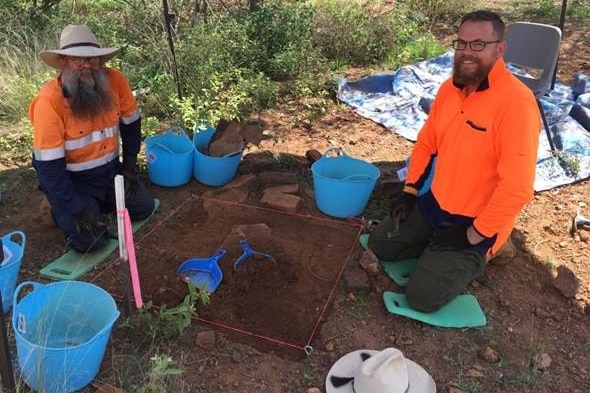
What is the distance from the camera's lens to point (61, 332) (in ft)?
9.66

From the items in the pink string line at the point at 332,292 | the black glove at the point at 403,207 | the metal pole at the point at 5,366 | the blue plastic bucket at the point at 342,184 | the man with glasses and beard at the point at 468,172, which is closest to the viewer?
the metal pole at the point at 5,366

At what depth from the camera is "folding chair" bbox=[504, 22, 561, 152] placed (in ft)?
16.5

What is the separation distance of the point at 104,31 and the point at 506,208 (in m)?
5.80

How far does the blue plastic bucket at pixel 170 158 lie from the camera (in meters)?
4.46

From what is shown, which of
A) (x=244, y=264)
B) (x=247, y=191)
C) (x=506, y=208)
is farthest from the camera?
(x=247, y=191)

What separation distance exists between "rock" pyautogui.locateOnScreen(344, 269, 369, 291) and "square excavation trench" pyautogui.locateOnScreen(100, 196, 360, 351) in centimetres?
8

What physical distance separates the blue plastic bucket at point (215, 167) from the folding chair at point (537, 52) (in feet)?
9.22

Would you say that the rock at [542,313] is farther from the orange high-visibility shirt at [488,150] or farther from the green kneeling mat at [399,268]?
the green kneeling mat at [399,268]

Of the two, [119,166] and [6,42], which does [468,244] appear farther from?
[6,42]

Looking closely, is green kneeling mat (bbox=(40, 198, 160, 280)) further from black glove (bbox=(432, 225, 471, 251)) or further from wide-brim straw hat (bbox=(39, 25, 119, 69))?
black glove (bbox=(432, 225, 471, 251))

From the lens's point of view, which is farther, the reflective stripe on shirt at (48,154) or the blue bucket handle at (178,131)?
the blue bucket handle at (178,131)

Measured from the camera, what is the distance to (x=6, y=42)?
6.38 metres

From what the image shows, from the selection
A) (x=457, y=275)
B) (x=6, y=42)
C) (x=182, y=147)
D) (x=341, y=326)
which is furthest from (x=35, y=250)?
(x=6, y=42)

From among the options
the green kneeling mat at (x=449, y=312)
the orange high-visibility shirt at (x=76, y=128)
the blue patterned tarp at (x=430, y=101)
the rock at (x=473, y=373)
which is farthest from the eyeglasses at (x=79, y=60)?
the blue patterned tarp at (x=430, y=101)
